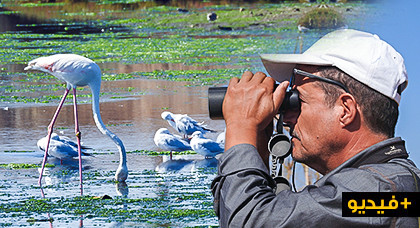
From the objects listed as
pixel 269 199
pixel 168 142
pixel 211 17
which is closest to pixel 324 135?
pixel 269 199

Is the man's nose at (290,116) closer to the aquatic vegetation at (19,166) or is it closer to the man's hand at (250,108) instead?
the man's hand at (250,108)

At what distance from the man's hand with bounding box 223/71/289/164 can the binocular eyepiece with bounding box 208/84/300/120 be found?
0.04 m

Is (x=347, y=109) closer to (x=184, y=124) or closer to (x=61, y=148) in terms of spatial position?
(x=61, y=148)

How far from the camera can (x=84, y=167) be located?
25.9ft

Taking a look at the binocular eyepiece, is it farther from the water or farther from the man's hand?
the water

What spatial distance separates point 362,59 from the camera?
1.71 metres

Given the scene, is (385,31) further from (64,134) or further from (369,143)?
(64,134)

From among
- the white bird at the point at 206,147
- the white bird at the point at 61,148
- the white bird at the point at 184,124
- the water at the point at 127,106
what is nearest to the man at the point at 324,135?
the water at the point at 127,106

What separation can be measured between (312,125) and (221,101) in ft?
0.78

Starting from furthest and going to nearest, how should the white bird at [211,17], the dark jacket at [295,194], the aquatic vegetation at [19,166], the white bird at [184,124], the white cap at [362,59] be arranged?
1. the white bird at [211,17]
2. the white bird at [184,124]
3. the aquatic vegetation at [19,166]
4. the white cap at [362,59]
5. the dark jacket at [295,194]

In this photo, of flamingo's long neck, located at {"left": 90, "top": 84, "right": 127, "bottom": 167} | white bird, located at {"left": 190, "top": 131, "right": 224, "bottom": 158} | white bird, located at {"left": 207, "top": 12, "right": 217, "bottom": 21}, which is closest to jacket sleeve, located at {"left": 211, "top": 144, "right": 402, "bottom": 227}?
flamingo's long neck, located at {"left": 90, "top": 84, "right": 127, "bottom": 167}

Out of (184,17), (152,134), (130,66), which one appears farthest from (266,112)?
(184,17)

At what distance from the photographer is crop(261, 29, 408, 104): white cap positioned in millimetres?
1710

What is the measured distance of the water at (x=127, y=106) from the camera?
6.12 metres
